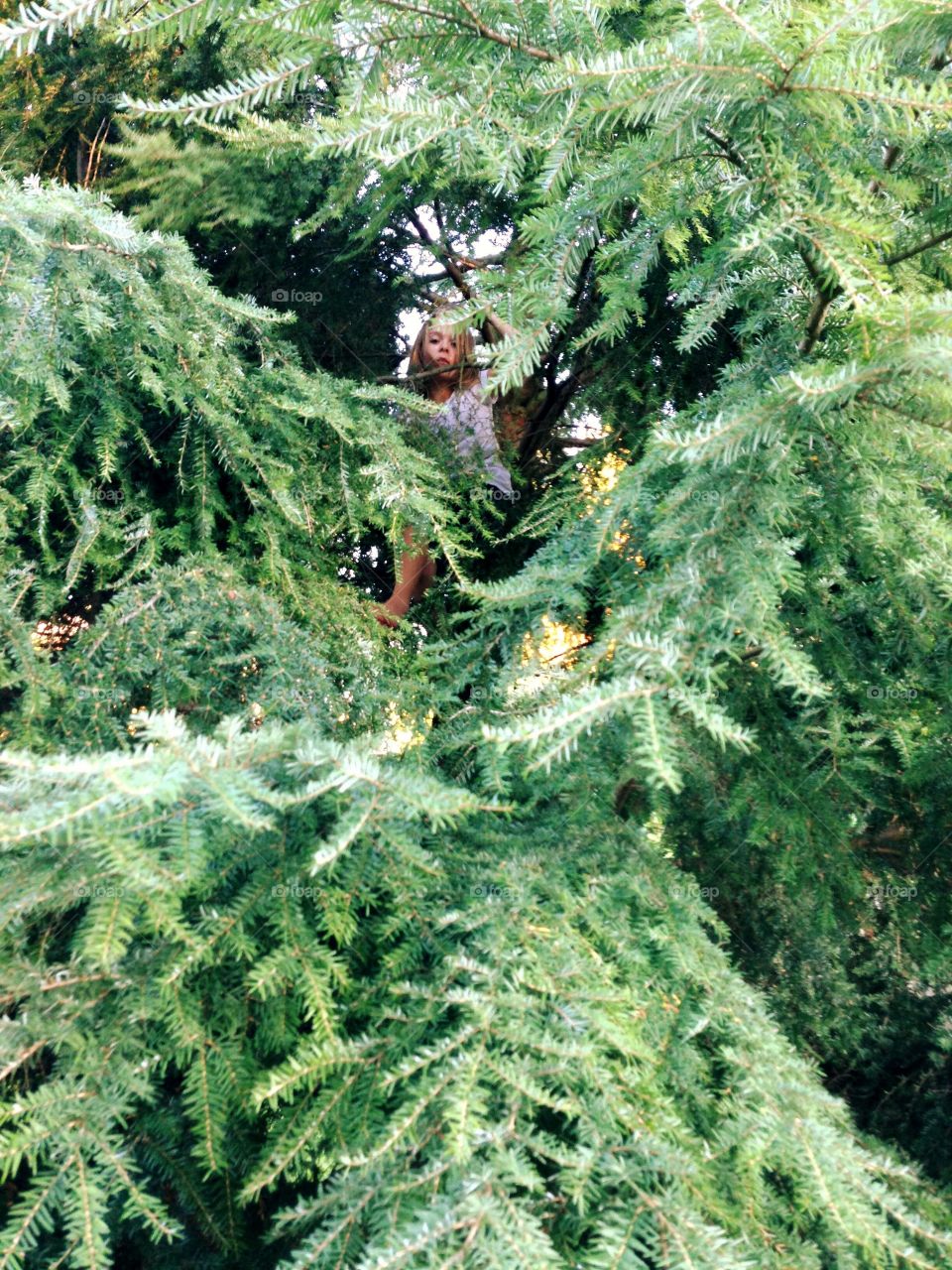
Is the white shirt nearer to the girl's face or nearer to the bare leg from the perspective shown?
the girl's face

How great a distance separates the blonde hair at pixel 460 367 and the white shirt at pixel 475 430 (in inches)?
3.2

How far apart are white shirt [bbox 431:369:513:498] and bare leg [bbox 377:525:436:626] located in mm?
297

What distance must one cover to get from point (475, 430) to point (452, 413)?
0.09 m

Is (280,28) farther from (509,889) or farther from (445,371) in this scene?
(445,371)

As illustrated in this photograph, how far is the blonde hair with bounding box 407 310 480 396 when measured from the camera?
3075 mm

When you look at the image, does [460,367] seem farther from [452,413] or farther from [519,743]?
[519,743]

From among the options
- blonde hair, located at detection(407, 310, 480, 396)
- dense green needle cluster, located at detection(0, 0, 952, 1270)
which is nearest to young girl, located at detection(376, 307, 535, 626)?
blonde hair, located at detection(407, 310, 480, 396)

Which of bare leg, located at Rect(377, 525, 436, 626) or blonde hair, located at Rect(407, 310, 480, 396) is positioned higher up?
blonde hair, located at Rect(407, 310, 480, 396)

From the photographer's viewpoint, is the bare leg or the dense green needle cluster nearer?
the dense green needle cluster

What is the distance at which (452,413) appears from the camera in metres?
2.94

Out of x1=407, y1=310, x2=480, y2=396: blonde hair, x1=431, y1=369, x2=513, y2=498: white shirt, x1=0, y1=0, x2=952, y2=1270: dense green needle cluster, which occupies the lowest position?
x1=0, y1=0, x2=952, y2=1270: dense green needle cluster

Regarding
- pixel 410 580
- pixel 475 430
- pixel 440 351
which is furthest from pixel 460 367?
pixel 410 580

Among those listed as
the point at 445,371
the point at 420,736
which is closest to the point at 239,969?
the point at 420,736

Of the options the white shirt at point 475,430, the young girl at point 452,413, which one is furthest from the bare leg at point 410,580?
the white shirt at point 475,430
